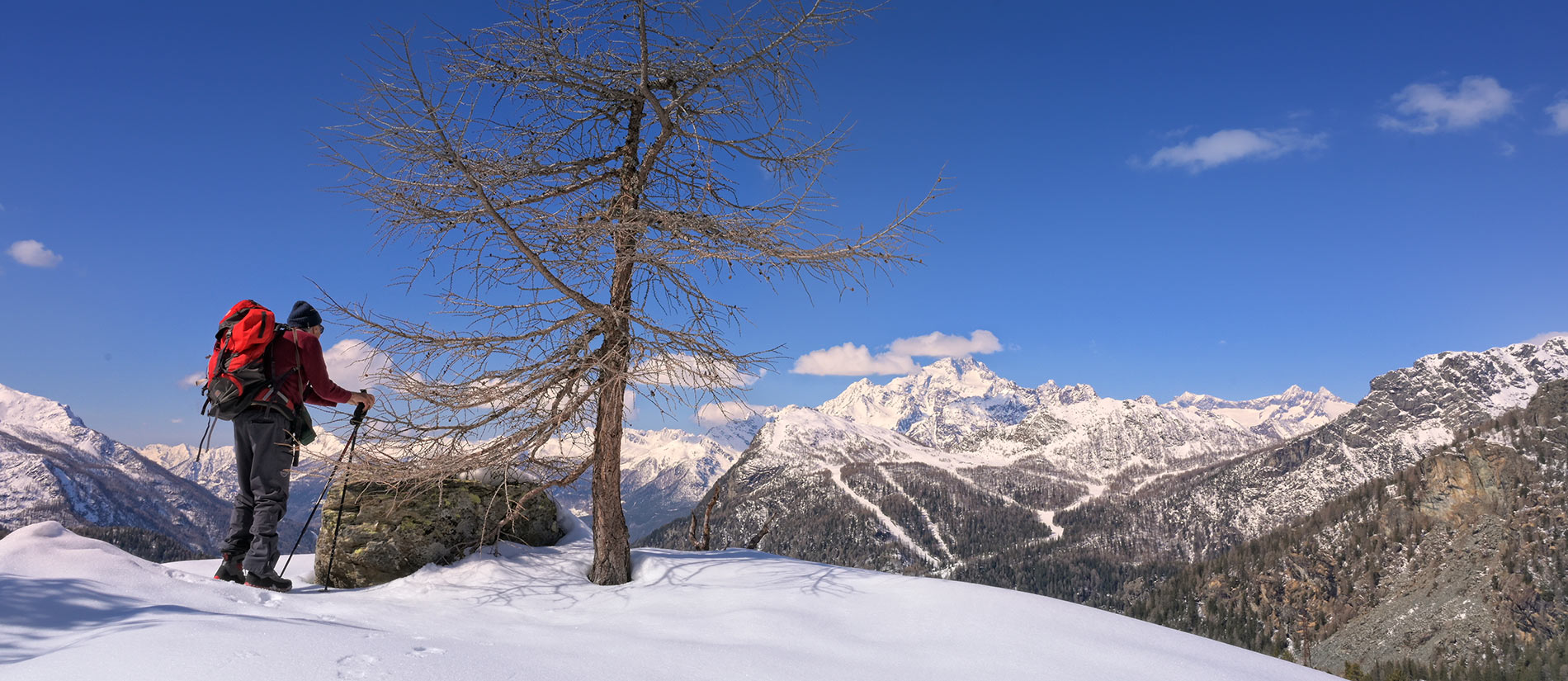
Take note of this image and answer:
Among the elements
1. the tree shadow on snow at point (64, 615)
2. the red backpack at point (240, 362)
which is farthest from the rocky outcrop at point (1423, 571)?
the tree shadow on snow at point (64, 615)

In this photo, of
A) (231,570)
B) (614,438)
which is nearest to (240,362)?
(231,570)

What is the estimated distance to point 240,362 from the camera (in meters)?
6.10

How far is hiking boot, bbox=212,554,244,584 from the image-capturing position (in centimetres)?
619

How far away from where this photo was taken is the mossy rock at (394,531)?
7.20 meters

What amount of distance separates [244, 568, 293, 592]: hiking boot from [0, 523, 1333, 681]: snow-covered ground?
1.51 ft

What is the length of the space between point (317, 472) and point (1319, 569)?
8706 inches

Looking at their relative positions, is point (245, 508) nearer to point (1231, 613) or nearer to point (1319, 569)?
point (1231, 613)

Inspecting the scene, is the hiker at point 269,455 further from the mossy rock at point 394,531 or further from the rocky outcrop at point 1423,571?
the rocky outcrop at point 1423,571

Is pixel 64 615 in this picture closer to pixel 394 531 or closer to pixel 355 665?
pixel 355 665

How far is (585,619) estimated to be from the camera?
5.21 metres

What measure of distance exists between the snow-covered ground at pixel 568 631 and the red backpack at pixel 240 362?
52.1 inches

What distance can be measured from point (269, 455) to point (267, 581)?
44.0 inches

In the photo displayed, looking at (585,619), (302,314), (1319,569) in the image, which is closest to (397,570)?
(302,314)

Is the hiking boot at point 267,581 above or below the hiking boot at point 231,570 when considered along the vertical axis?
below
